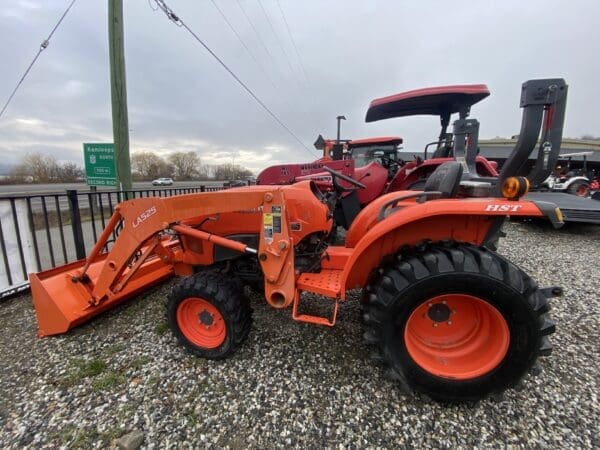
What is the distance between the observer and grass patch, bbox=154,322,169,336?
236 centimetres

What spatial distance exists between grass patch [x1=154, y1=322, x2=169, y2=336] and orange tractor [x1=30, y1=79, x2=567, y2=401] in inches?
15.2

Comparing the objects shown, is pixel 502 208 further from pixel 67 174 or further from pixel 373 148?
pixel 67 174

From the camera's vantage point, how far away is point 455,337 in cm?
175

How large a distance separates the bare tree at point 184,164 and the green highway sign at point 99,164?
51.9 m

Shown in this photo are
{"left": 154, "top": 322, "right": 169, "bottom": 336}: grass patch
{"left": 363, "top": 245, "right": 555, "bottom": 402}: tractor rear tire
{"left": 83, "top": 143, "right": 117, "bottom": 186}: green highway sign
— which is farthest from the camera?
{"left": 83, "top": 143, "right": 117, "bottom": 186}: green highway sign

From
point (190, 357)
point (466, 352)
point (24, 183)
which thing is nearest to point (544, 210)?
point (466, 352)

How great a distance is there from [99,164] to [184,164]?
5468 centimetres

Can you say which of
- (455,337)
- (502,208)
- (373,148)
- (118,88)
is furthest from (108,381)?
(373,148)

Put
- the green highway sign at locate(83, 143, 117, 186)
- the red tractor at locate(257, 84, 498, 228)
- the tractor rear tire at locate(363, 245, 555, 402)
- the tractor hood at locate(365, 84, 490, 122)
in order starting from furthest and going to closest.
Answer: the green highway sign at locate(83, 143, 117, 186) → the red tractor at locate(257, 84, 498, 228) → the tractor hood at locate(365, 84, 490, 122) → the tractor rear tire at locate(363, 245, 555, 402)

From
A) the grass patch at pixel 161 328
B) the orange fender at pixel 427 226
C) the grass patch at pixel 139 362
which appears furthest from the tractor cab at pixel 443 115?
the grass patch at pixel 139 362

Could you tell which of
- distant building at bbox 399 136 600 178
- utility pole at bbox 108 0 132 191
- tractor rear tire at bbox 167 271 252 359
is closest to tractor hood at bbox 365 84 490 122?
tractor rear tire at bbox 167 271 252 359

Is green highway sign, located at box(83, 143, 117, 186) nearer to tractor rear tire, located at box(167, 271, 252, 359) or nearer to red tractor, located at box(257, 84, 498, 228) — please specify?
red tractor, located at box(257, 84, 498, 228)

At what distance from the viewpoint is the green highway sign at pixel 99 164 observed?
4.49 metres

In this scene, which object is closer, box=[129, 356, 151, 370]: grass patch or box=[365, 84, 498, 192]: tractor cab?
box=[129, 356, 151, 370]: grass patch
